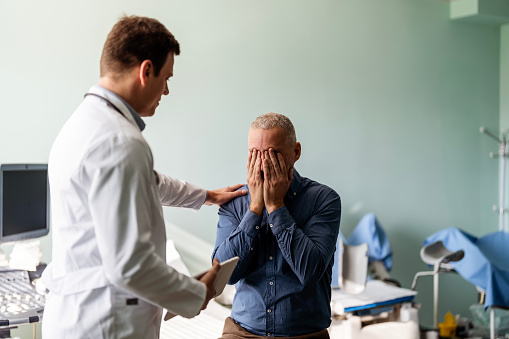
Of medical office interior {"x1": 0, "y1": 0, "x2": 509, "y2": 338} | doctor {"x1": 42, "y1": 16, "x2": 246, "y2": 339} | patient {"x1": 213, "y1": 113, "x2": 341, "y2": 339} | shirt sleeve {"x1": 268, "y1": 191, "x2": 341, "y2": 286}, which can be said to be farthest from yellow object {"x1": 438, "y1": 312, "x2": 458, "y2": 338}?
doctor {"x1": 42, "y1": 16, "x2": 246, "y2": 339}

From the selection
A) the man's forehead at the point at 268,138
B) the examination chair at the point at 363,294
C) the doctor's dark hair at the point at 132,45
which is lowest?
the examination chair at the point at 363,294

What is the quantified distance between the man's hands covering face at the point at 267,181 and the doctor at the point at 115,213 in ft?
1.76

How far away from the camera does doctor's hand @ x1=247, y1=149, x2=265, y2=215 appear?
1863 mm

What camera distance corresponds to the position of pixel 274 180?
186cm

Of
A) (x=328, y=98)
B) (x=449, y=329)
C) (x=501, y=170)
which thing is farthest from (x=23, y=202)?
(x=501, y=170)

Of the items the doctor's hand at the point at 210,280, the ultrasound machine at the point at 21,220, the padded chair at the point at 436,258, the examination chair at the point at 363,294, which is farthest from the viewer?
the padded chair at the point at 436,258

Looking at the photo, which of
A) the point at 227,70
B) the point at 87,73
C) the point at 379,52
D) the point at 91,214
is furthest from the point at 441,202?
the point at 91,214

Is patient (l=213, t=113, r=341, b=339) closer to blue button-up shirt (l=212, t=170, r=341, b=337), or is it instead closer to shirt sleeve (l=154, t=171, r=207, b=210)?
blue button-up shirt (l=212, t=170, r=341, b=337)

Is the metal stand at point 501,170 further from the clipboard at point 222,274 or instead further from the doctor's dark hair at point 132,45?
the doctor's dark hair at point 132,45

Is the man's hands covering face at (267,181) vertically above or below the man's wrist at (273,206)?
above

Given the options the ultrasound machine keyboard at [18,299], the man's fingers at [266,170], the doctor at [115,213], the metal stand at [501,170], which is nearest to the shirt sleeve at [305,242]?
the man's fingers at [266,170]

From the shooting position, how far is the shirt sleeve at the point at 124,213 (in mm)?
1199

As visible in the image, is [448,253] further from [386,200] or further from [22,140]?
[22,140]

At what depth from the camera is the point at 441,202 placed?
489 cm
